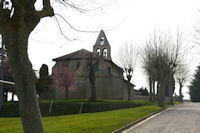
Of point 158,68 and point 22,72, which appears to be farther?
point 158,68

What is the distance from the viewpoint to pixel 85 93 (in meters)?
57.3

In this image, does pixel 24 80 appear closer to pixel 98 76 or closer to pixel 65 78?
pixel 65 78

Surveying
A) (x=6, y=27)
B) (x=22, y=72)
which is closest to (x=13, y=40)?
(x=6, y=27)

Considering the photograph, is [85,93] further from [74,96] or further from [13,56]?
[13,56]

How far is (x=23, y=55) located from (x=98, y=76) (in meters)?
51.8

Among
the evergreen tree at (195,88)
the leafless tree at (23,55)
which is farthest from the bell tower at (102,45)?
the leafless tree at (23,55)

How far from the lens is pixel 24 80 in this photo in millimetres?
7121

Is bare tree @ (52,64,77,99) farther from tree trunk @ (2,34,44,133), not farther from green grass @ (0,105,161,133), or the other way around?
tree trunk @ (2,34,44,133)

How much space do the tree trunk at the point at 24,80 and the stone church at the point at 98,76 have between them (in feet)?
152

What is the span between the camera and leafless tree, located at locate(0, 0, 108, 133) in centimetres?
703

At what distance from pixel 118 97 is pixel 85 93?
854cm

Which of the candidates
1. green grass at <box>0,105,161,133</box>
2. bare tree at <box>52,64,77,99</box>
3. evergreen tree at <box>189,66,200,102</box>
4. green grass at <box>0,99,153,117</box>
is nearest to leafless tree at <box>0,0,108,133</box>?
green grass at <box>0,105,161,133</box>

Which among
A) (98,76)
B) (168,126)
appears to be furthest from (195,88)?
(168,126)

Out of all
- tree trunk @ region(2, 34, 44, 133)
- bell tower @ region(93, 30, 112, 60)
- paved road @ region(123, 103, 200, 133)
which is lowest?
paved road @ region(123, 103, 200, 133)
